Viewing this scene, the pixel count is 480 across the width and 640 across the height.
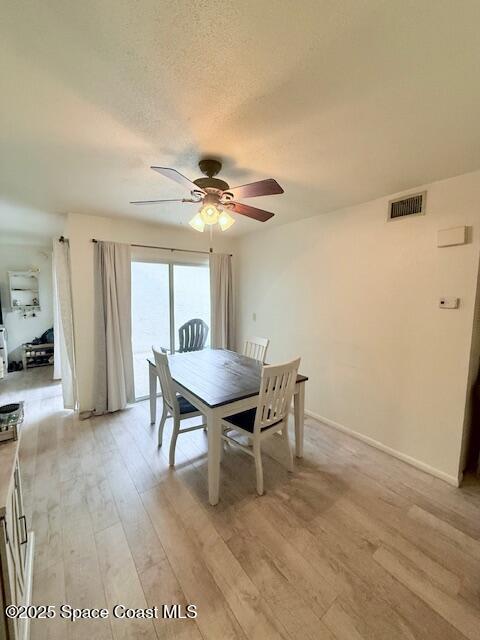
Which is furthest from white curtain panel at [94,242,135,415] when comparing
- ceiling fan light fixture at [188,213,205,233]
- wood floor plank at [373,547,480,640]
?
wood floor plank at [373,547,480,640]

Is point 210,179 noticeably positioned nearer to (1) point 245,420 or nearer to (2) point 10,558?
(1) point 245,420

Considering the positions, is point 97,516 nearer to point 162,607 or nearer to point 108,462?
point 108,462

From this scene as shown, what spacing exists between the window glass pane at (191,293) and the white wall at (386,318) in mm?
Answer: 1260

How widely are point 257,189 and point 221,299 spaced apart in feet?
8.39

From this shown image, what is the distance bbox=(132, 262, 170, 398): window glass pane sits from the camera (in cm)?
351

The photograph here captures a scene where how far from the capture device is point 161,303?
3.74 meters

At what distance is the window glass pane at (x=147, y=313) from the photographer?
3508 mm

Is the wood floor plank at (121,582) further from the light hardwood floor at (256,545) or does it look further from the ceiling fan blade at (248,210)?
the ceiling fan blade at (248,210)

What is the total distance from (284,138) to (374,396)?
7.74ft

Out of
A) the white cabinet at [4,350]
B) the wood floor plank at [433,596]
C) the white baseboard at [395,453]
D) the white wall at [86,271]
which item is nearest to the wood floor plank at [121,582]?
the wood floor plank at [433,596]

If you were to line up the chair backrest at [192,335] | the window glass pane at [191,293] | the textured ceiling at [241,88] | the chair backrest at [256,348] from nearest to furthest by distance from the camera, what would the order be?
1. the textured ceiling at [241,88]
2. the chair backrest at [256,348]
3. the chair backrest at [192,335]
4. the window glass pane at [191,293]

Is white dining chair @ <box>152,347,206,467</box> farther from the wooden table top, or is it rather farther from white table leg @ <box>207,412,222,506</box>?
white table leg @ <box>207,412,222,506</box>

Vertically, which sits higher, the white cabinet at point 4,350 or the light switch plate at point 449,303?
the light switch plate at point 449,303

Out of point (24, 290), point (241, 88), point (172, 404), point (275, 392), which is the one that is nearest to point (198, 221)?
point (241, 88)
